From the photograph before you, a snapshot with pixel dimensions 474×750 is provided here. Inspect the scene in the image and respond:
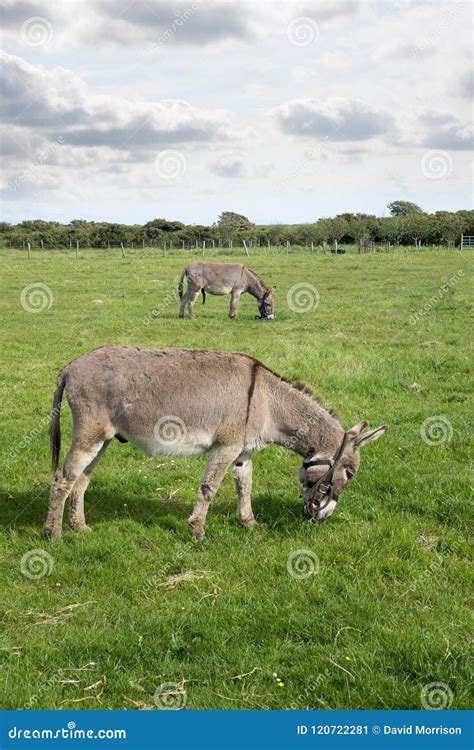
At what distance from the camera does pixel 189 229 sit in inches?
3356

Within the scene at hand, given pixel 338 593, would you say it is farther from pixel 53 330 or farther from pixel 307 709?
pixel 53 330

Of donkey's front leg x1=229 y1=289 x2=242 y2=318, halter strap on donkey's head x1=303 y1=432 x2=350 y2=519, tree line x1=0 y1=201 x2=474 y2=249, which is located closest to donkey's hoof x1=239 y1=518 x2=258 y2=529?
halter strap on donkey's head x1=303 y1=432 x2=350 y2=519

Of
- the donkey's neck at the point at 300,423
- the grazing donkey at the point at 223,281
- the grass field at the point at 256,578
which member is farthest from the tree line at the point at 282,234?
the donkey's neck at the point at 300,423

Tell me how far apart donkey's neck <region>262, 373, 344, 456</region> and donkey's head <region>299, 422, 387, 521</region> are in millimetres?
196

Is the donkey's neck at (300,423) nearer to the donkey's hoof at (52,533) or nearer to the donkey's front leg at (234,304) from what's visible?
the donkey's hoof at (52,533)

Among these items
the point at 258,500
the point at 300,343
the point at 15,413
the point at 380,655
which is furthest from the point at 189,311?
the point at 380,655

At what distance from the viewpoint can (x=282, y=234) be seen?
3204 inches

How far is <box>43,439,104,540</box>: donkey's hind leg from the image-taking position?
304 inches

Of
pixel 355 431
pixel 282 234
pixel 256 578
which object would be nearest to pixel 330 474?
pixel 355 431

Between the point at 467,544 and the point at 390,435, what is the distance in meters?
3.69

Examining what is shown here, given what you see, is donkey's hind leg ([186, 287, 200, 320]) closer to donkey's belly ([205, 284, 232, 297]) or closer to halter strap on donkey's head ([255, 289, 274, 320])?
donkey's belly ([205, 284, 232, 297])

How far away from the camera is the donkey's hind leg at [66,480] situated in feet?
25.3

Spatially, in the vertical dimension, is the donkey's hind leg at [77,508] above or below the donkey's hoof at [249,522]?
above

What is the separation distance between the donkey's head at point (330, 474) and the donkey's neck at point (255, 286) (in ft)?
58.1
